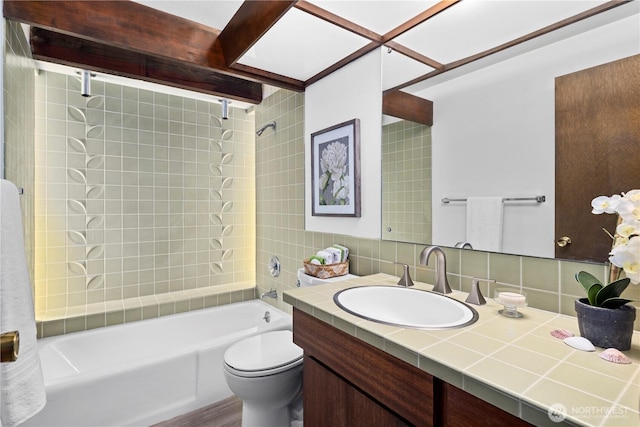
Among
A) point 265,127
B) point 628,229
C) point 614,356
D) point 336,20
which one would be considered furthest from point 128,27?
point 614,356

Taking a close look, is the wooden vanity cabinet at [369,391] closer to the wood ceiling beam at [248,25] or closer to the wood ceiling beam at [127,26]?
the wood ceiling beam at [248,25]

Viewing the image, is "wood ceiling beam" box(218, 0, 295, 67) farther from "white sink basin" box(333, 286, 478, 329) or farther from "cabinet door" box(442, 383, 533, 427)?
"cabinet door" box(442, 383, 533, 427)

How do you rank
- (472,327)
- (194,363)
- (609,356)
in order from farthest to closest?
(194,363) < (472,327) < (609,356)

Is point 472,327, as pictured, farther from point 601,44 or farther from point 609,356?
point 601,44

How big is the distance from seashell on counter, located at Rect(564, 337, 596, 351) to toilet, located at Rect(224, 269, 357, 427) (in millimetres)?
1074

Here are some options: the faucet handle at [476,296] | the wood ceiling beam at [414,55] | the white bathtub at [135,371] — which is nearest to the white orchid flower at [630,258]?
the faucet handle at [476,296]

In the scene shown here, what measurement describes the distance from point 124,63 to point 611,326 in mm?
2605

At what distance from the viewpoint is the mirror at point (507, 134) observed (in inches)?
39.0

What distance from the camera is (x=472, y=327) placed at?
2.90ft

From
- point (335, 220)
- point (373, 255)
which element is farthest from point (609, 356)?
point (335, 220)

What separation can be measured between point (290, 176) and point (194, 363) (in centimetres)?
142

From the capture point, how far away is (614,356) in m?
0.69

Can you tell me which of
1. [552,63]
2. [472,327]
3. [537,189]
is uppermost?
[552,63]

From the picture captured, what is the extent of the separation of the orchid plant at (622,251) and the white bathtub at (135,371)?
1.80 meters
